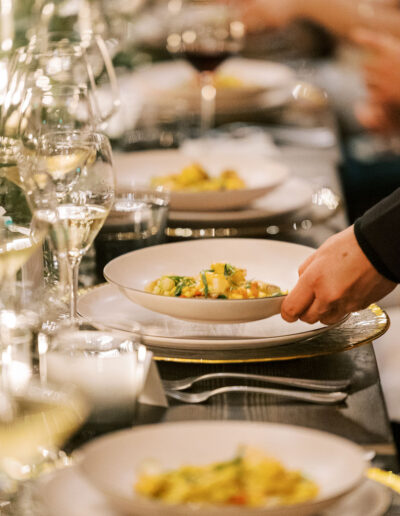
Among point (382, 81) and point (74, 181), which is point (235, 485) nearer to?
point (74, 181)

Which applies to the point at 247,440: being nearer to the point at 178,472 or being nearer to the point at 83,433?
the point at 178,472

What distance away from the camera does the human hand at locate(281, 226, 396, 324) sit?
1.23 m

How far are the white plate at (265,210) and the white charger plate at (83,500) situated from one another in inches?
45.5

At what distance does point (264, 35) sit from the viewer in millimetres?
4531

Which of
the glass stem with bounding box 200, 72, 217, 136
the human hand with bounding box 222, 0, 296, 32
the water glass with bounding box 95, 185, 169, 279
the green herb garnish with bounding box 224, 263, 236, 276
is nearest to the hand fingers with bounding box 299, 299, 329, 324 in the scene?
the green herb garnish with bounding box 224, 263, 236, 276

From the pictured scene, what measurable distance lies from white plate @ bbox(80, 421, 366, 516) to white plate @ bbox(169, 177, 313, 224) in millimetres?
1119

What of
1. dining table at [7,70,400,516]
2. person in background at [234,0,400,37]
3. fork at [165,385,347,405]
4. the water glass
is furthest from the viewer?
person in background at [234,0,400,37]

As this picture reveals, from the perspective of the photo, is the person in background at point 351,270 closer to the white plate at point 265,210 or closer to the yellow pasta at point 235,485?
the yellow pasta at point 235,485

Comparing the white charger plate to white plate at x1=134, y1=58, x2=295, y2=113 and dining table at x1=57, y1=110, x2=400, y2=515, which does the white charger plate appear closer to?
dining table at x1=57, y1=110, x2=400, y2=515

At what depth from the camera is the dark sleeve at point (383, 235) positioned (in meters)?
1.22

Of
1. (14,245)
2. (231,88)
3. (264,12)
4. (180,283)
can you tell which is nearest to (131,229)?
(180,283)

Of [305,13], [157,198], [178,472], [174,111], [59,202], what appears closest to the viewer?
[178,472]

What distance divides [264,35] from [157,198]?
3095 millimetres

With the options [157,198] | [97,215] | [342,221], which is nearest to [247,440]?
[97,215]
